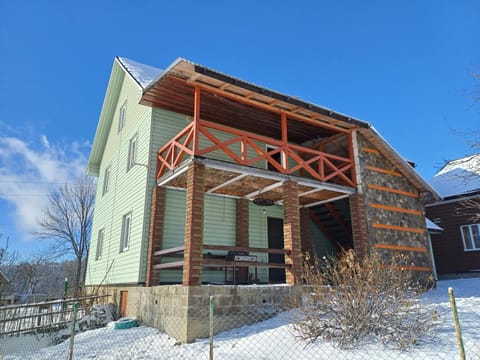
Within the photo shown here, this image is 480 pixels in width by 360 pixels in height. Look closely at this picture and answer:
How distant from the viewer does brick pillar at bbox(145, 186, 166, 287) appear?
9.77 metres

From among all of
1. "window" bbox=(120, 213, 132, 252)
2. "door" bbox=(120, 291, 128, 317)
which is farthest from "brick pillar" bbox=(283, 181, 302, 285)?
"window" bbox=(120, 213, 132, 252)

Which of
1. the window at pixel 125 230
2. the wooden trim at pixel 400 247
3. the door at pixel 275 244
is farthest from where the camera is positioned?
the door at pixel 275 244

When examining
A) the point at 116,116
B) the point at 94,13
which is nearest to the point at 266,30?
the point at 94,13

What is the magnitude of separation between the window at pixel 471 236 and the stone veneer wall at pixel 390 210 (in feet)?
21.9

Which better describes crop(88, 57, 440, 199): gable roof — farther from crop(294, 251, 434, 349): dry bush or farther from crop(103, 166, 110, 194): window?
crop(294, 251, 434, 349): dry bush

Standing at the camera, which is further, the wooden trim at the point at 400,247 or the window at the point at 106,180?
the window at the point at 106,180

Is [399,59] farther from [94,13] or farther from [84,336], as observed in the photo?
[84,336]

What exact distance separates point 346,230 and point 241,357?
356 inches

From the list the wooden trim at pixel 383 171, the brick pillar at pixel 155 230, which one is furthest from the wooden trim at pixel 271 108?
the brick pillar at pixel 155 230

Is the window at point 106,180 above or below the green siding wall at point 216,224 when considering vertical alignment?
above

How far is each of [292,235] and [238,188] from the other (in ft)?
8.43

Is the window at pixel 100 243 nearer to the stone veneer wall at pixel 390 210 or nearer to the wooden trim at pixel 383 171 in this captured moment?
the stone veneer wall at pixel 390 210

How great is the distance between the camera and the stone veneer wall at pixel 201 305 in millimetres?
7312

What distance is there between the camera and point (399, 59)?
1325cm
